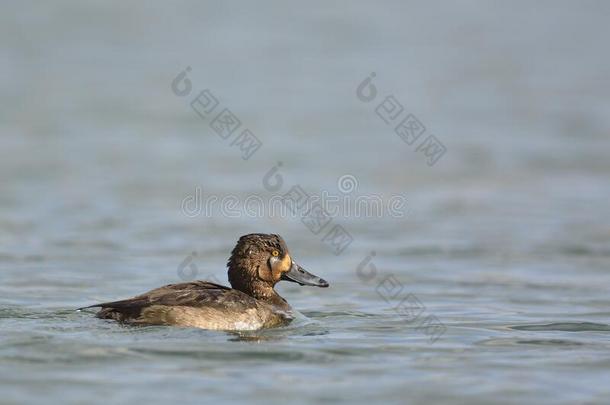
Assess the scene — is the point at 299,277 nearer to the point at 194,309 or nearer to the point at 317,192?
the point at 194,309

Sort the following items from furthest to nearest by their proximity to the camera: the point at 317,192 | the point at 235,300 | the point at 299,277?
the point at 317,192, the point at 299,277, the point at 235,300

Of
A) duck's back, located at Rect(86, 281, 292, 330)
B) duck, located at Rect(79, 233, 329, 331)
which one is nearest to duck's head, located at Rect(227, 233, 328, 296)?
duck, located at Rect(79, 233, 329, 331)

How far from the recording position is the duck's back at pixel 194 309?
1145 centimetres

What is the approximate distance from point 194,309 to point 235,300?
48cm

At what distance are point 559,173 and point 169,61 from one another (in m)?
15.2

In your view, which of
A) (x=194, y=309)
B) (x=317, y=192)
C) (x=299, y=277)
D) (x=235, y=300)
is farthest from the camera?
(x=317, y=192)

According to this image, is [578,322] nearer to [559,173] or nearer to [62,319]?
[62,319]

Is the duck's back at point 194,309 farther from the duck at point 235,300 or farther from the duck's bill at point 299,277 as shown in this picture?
the duck's bill at point 299,277

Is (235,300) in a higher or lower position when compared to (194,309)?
higher

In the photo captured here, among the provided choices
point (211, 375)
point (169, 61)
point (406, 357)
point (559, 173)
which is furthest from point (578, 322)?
point (169, 61)

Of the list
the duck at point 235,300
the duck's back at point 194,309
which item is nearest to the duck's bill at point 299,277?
the duck at point 235,300

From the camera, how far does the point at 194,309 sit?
1153cm

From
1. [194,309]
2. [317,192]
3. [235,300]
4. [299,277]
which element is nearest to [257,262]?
[299,277]

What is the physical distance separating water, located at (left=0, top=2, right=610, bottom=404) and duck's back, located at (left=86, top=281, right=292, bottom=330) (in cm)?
21
